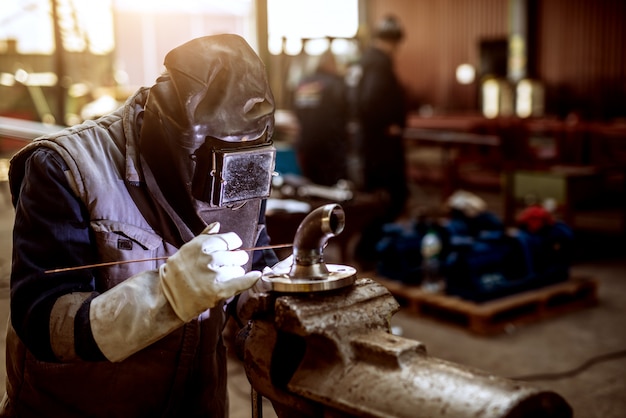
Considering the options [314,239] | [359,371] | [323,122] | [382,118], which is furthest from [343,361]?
[323,122]

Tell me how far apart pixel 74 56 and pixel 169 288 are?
1705cm

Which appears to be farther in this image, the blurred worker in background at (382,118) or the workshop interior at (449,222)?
the blurred worker in background at (382,118)

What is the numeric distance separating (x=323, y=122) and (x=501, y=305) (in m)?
2.75

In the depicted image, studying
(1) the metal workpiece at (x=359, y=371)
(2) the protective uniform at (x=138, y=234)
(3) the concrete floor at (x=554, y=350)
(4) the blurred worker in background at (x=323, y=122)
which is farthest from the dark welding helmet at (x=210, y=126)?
(4) the blurred worker in background at (x=323, y=122)

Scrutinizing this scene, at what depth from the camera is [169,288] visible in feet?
4.74

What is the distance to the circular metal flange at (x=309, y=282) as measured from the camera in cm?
141

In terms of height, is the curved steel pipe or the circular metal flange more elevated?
the curved steel pipe

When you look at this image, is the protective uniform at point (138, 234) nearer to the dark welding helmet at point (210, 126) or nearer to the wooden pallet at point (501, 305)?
the dark welding helmet at point (210, 126)

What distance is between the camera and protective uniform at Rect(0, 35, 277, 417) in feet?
4.80

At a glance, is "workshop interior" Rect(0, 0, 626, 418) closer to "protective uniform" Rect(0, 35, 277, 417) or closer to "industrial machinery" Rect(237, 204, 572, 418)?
"industrial machinery" Rect(237, 204, 572, 418)

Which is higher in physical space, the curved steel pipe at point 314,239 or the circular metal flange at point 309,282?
the curved steel pipe at point 314,239

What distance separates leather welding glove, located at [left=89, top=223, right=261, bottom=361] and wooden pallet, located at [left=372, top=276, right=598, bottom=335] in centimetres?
309

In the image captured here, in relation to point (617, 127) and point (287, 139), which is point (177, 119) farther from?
point (287, 139)

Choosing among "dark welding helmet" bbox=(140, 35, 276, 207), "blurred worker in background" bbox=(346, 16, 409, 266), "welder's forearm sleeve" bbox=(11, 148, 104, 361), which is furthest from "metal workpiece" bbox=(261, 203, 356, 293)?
"blurred worker in background" bbox=(346, 16, 409, 266)
